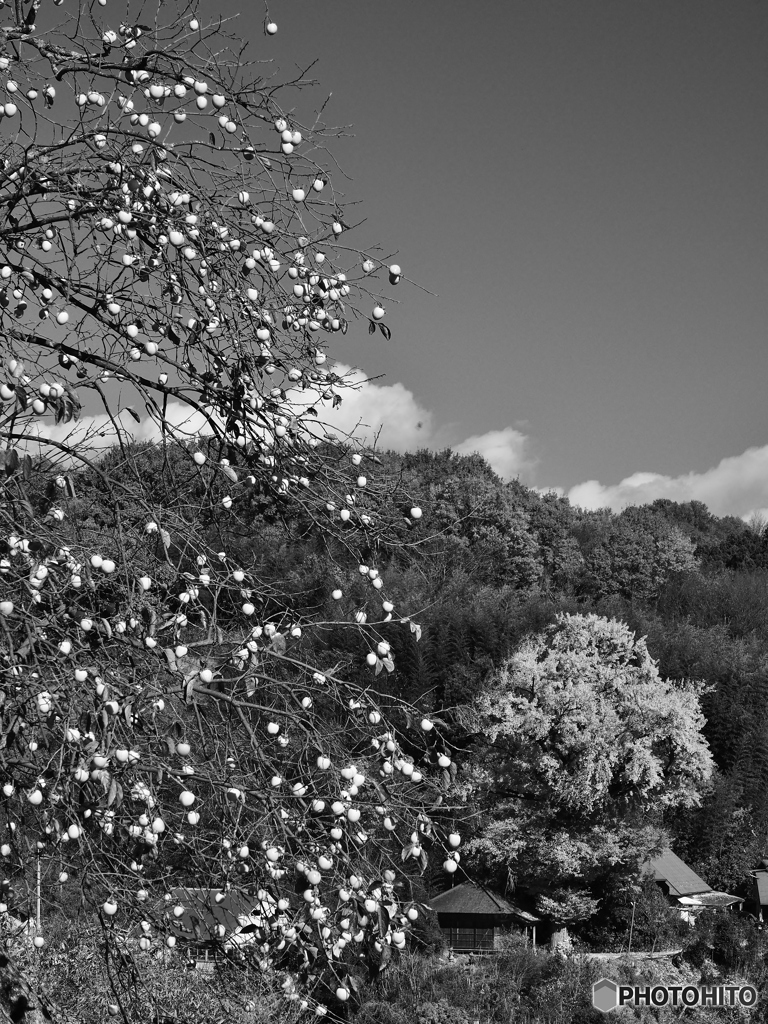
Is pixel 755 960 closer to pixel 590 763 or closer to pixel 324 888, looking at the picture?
pixel 590 763

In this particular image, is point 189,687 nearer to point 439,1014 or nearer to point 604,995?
point 439,1014

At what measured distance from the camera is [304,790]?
3.10 metres

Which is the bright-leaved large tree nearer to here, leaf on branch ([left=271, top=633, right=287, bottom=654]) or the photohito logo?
the photohito logo

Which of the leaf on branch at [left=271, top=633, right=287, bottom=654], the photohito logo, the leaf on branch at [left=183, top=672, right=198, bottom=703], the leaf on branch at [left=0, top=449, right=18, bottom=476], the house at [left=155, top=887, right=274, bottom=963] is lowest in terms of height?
the photohito logo

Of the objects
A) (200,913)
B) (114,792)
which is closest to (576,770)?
(200,913)

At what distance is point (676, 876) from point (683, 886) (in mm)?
261

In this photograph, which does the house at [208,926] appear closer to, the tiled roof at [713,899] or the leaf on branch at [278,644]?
the leaf on branch at [278,644]

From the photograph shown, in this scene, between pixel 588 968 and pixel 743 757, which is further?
pixel 743 757

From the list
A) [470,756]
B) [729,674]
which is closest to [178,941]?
[470,756]

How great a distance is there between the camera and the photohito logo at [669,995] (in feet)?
41.4

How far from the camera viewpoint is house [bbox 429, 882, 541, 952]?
1645 centimetres

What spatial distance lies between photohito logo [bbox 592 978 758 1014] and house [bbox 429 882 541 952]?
3416mm

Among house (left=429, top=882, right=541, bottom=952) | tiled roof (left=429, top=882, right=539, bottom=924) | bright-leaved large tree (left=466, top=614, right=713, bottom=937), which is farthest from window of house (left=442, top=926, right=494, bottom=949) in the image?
bright-leaved large tree (left=466, top=614, right=713, bottom=937)

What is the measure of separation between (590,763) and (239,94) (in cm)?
1459
